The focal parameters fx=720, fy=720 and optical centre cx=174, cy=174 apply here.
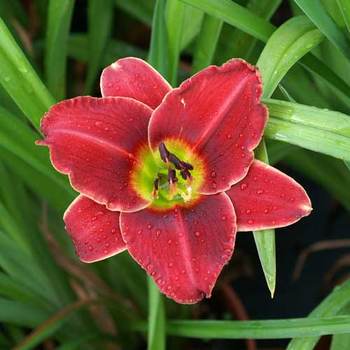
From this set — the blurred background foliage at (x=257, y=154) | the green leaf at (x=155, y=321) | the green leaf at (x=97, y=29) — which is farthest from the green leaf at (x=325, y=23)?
the green leaf at (x=97, y=29)

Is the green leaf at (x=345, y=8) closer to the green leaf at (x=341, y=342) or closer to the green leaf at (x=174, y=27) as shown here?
the green leaf at (x=174, y=27)

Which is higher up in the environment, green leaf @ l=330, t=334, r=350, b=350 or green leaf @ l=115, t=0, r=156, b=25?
green leaf @ l=115, t=0, r=156, b=25

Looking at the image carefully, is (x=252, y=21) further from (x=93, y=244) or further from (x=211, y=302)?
(x=211, y=302)

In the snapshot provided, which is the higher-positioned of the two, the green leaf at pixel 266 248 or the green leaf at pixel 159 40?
the green leaf at pixel 159 40

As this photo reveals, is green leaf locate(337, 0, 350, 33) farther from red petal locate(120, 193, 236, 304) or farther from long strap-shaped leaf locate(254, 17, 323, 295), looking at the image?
red petal locate(120, 193, 236, 304)

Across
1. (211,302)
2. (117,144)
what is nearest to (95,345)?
(211,302)

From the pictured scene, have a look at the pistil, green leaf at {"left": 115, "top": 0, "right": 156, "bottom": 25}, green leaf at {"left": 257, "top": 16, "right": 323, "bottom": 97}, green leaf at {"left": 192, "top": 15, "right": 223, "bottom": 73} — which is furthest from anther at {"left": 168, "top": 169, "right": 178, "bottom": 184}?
green leaf at {"left": 115, "top": 0, "right": 156, "bottom": 25}
